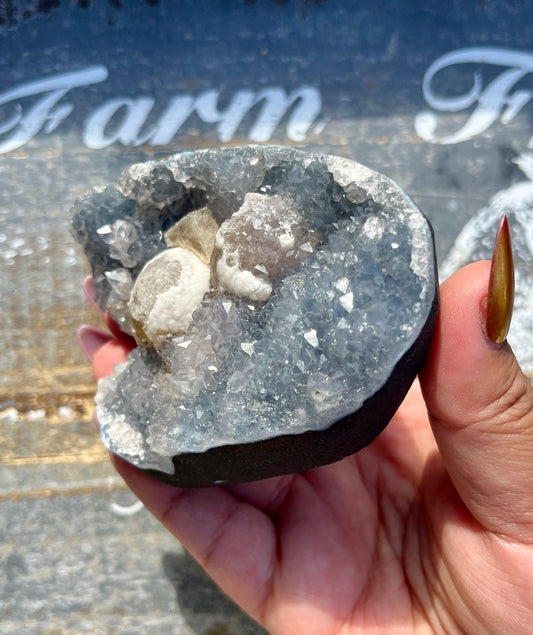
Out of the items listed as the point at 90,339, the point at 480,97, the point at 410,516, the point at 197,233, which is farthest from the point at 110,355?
the point at 480,97

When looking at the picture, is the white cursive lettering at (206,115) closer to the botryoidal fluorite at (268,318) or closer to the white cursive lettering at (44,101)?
the white cursive lettering at (44,101)

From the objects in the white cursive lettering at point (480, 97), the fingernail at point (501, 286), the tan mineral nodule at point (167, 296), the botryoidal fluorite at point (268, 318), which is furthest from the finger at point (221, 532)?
the white cursive lettering at point (480, 97)

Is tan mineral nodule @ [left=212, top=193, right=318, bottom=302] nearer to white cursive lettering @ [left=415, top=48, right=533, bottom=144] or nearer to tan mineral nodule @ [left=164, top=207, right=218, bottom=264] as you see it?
tan mineral nodule @ [left=164, top=207, right=218, bottom=264]

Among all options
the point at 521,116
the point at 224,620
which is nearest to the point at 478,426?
the point at 224,620

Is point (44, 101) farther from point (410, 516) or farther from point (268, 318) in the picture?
point (410, 516)

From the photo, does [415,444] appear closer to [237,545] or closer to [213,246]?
[237,545]

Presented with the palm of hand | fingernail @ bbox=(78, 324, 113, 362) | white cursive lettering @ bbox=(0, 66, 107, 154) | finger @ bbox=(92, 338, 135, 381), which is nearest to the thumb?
the palm of hand
